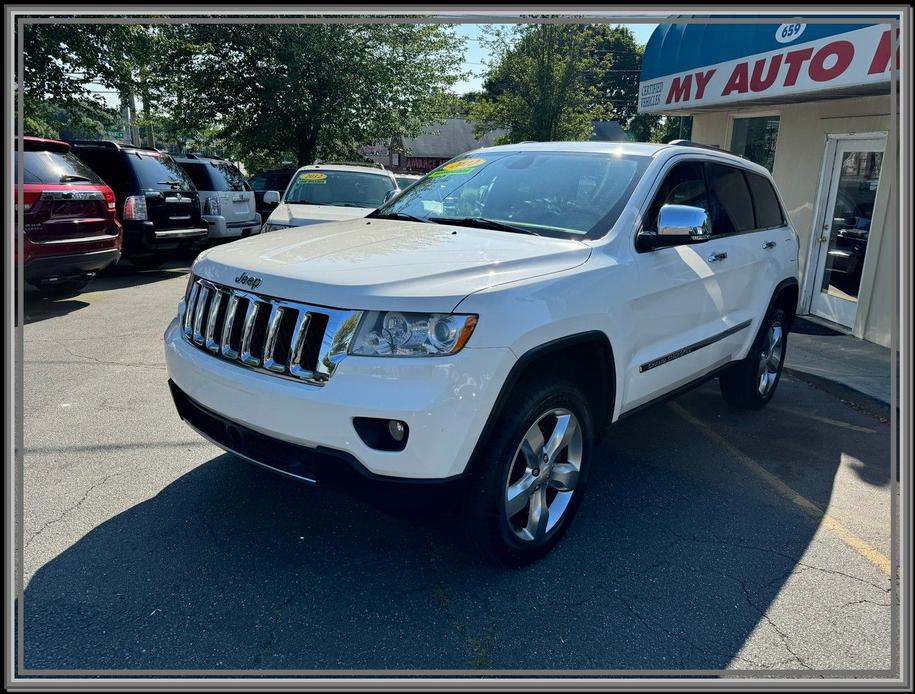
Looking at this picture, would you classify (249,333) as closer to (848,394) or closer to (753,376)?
(753,376)

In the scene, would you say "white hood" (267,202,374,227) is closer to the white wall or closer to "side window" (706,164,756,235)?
"side window" (706,164,756,235)

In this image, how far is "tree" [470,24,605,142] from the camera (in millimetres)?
23000

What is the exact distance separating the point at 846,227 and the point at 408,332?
8.38m

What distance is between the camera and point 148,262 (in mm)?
11500

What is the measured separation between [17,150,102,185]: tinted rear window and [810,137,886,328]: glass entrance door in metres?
9.36

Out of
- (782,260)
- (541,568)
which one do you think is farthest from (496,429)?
(782,260)

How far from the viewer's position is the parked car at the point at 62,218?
7410 millimetres

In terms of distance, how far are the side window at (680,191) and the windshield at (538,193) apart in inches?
6.7

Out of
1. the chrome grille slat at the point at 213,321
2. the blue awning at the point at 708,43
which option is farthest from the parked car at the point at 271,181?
the chrome grille slat at the point at 213,321

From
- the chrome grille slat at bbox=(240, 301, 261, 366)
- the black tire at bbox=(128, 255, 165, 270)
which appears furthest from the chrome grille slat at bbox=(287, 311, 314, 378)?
the black tire at bbox=(128, 255, 165, 270)

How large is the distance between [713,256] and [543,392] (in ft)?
6.47

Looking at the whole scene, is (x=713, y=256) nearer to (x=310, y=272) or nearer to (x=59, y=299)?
(x=310, y=272)

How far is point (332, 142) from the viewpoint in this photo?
22.6 m

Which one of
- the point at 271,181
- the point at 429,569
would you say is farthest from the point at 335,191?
the point at 271,181
